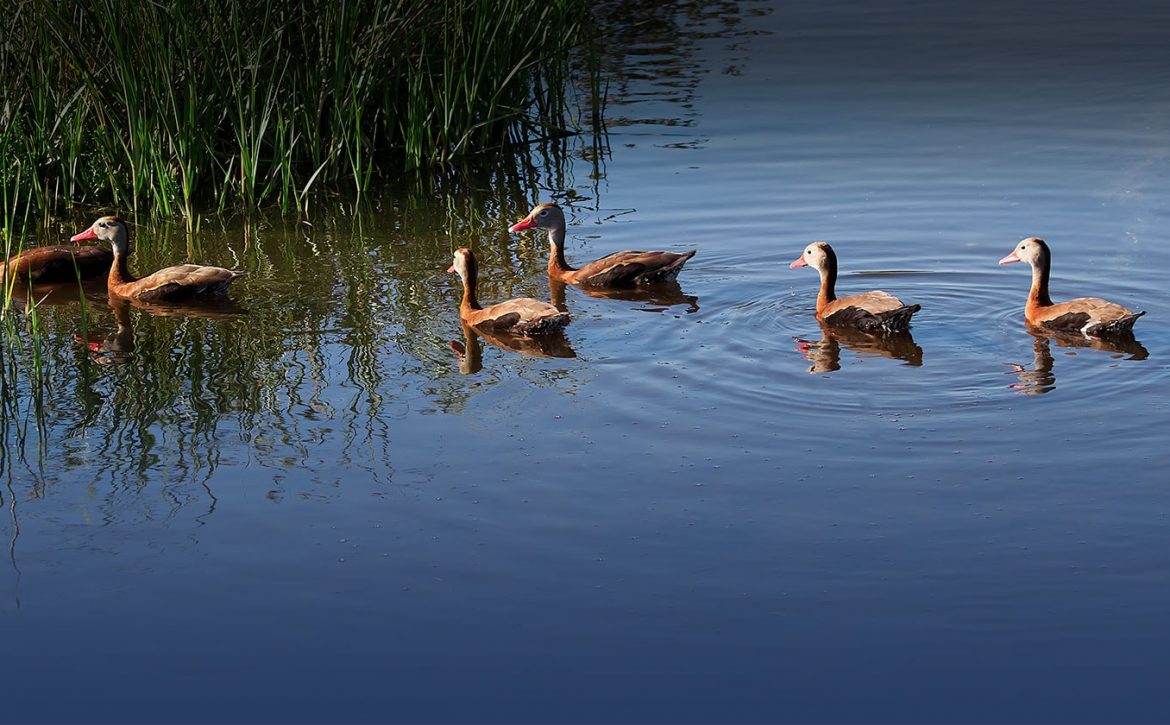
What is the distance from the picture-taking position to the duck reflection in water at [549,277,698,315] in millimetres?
10594

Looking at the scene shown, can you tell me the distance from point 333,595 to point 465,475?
1288 mm

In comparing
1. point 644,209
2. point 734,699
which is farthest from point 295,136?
point 734,699

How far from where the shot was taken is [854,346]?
31.6 feet

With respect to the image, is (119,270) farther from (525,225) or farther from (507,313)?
(507,313)

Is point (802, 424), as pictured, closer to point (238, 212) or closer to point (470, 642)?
point (470, 642)

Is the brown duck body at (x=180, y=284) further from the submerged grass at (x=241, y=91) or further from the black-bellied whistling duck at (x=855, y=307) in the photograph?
the black-bellied whistling duck at (x=855, y=307)

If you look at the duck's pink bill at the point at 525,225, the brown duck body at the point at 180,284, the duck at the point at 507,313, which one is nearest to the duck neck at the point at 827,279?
the duck at the point at 507,313

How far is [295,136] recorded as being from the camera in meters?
13.6

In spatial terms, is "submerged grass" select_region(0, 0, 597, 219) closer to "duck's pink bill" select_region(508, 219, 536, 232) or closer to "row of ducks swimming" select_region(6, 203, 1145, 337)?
"row of ducks swimming" select_region(6, 203, 1145, 337)

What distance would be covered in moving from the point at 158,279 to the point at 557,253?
2726 mm

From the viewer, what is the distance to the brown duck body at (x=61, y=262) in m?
11.4

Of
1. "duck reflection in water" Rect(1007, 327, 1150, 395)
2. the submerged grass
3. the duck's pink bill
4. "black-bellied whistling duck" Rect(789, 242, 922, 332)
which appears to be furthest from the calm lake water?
the submerged grass

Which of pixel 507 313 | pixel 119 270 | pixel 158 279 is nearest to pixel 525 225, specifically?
pixel 507 313

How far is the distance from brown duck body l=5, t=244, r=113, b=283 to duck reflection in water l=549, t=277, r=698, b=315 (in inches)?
129
